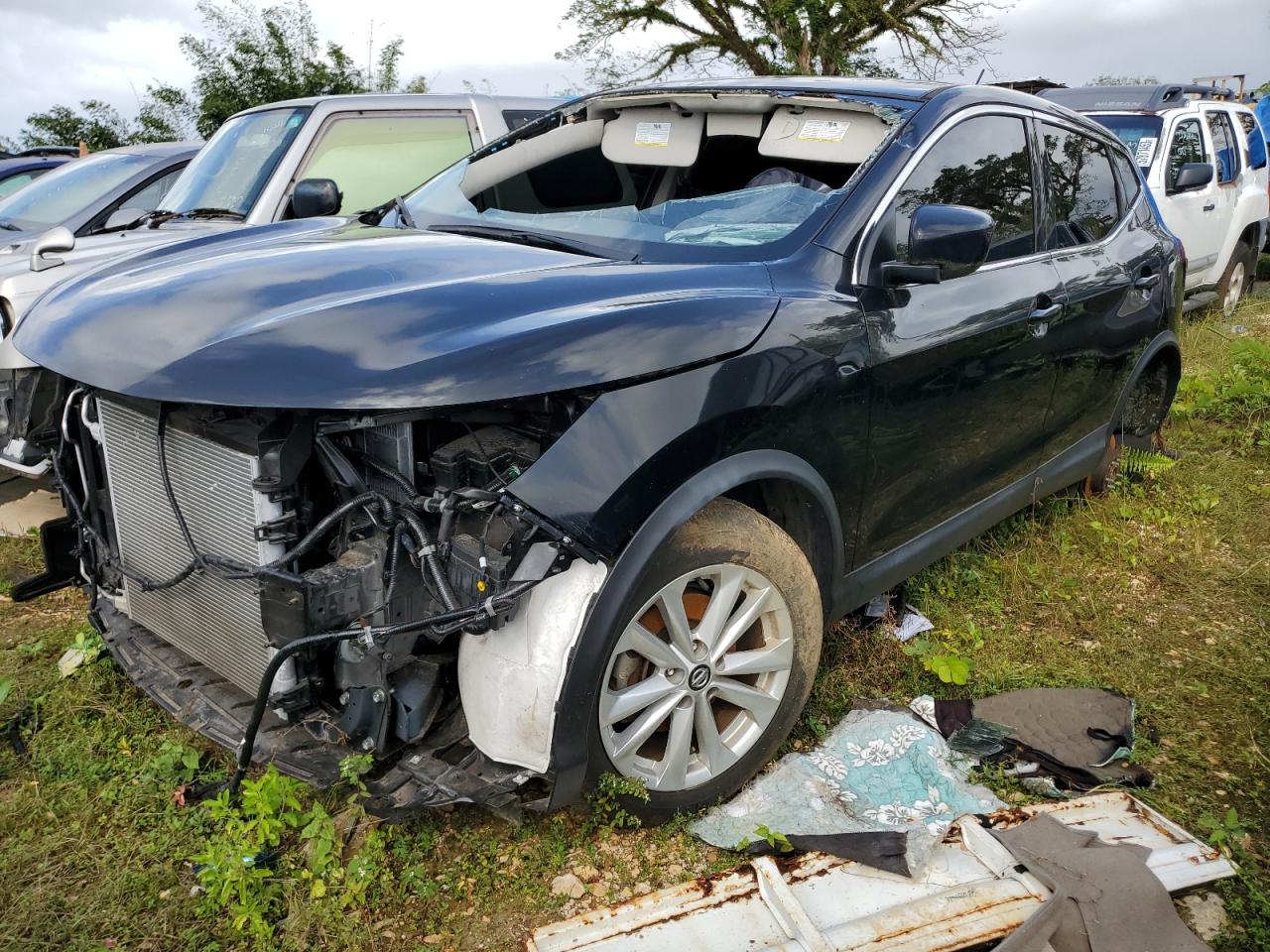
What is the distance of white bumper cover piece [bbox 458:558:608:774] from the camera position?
2.09 metres

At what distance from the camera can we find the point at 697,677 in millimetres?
2398

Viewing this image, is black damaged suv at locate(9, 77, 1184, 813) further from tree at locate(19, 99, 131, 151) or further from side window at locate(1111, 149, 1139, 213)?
tree at locate(19, 99, 131, 151)

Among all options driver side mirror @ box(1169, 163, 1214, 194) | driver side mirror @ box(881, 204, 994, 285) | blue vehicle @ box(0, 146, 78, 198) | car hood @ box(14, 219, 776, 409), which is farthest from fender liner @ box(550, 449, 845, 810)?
blue vehicle @ box(0, 146, 78, 198)

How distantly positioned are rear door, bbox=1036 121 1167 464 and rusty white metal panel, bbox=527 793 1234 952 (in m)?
1.76

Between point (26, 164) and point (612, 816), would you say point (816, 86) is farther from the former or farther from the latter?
point (26, 164)

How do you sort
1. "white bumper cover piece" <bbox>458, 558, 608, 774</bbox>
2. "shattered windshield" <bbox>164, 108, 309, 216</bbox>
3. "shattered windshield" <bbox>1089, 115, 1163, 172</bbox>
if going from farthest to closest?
"shattered windshield" <bbox>1089, 115, 1163, 172</bbox> → "shattered windshield" <bbox>164, 108, 309, 216</bbox> → "white bumper cover piece" <bbox>458, 558, 608, 774</bbox>

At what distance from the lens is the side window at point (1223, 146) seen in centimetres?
866

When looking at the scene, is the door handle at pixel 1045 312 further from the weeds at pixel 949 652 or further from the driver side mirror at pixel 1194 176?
the driver side mirror at pixel 1194 176

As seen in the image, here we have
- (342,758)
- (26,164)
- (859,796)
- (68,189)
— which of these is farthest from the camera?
(26,164)

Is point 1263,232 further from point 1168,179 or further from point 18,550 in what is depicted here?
point 18,550

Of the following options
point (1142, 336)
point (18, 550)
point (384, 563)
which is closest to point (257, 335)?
point (384, 563)

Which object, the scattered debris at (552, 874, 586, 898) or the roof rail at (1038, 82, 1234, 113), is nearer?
the scattered debris at (552, 874, 586, 898)

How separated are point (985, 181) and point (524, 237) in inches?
59.5

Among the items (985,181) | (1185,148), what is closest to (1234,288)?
(1185,148)
